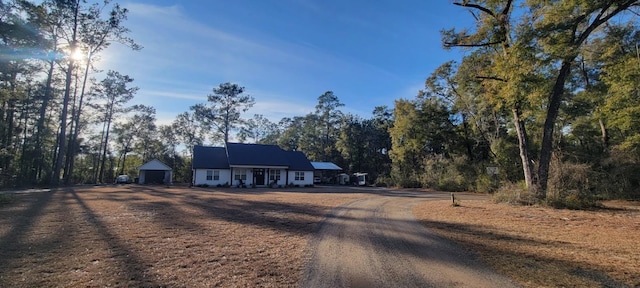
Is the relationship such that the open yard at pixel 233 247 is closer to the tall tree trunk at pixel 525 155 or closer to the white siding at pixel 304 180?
the tall tree trunk at pixel 525 155

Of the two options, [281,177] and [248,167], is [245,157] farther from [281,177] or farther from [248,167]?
[281,177]

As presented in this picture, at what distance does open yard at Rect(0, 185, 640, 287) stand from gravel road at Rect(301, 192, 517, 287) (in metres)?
0.33

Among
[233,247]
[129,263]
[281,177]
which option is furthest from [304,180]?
[129,263]

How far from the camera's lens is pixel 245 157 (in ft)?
110

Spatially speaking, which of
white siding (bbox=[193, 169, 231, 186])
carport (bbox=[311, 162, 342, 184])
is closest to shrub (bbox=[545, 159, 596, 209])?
white siding (bbox=[193, 169, 231, 186])

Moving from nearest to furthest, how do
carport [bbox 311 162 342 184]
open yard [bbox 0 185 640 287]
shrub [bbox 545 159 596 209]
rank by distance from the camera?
open yard [bbox 0 185 640 287]
shrub [bbox 545 159 596 209]
carport [bbox 311 162 342 184]

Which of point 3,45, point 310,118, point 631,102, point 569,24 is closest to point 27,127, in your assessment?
point 3,45

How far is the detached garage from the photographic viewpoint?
125 ft

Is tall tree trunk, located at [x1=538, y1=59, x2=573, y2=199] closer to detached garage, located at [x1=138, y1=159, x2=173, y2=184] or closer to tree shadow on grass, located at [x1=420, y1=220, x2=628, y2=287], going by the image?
tree shadow on grass, located at [x1=420, y1=220, x2=628, y2=287]

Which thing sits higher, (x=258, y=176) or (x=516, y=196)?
(x=258, y=176)

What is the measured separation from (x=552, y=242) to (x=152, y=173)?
41.1 m

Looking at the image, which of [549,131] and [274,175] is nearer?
[549,131]

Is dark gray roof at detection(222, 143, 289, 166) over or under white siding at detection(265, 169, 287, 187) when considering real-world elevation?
over

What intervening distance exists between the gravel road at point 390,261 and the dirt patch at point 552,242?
20.9 inches
